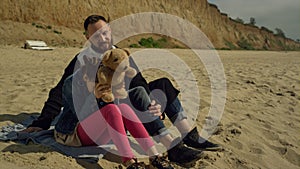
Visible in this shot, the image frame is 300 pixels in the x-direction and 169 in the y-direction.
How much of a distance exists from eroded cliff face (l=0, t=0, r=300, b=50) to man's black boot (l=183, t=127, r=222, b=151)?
2026 centimetres

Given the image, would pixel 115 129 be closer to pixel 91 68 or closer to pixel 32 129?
pixel 91 68

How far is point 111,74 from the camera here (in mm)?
2439

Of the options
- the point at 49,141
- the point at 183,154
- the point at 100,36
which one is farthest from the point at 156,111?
the point at 49,141

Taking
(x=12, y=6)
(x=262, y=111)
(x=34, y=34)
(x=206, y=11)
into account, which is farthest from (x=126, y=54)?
(x=206, y=11)

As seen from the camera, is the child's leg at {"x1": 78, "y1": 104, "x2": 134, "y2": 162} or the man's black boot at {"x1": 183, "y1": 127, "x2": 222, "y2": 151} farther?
the man's black boot at {"x1": 183, "y1": 127, "x2": 222, "y2": 151}

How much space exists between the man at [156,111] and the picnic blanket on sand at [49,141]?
12cm

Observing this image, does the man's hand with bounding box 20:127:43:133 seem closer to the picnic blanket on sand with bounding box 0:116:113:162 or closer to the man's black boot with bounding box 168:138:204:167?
the picnic blanket on sand with bounding box 0:116:113:162

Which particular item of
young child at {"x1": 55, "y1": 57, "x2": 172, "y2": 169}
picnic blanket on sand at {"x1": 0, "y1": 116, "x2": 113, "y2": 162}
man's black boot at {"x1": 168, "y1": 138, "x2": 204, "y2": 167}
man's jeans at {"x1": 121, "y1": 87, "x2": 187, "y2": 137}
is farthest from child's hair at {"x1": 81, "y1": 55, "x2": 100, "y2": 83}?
man's black boot at {"x1": 168, "y1": 138, "x2": 204, "y2": 167}

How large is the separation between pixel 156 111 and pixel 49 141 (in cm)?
95

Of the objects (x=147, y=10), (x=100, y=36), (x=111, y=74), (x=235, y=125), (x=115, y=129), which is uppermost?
(x=147, y=10)

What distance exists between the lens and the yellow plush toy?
2414mm

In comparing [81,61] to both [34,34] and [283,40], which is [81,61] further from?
[283,40]

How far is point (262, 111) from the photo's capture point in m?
4.45

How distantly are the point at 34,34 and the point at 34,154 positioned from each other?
18702 mm
